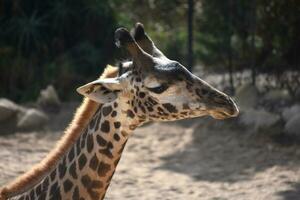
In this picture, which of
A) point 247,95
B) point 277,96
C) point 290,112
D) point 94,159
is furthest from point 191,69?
point 94,159

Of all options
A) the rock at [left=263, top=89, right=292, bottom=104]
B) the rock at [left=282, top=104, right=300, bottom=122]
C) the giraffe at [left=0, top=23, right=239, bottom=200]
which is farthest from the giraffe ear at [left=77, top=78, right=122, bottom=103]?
the rock at [left=263, top=89, right=292, bottom=104]

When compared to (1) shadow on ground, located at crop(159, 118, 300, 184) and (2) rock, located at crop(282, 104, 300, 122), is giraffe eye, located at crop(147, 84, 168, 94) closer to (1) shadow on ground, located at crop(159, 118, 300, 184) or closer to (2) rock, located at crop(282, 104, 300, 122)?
(1) shadow on ground, located at crop(159, 118, 300, 184)

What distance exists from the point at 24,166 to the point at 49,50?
5.69 m

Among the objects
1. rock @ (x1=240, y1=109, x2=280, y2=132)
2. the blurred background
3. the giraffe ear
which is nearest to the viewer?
the giraffe ear

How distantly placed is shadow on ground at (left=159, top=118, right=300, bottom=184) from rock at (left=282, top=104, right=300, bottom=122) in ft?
1.81

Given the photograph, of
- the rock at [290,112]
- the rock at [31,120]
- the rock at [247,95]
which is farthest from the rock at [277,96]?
the rock at [31,120]

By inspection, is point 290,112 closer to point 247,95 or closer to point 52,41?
point 247,95

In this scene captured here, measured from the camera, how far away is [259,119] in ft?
27.9

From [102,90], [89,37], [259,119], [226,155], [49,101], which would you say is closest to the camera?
[102,90]

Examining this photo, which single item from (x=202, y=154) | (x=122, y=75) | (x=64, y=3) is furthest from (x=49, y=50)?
(x=122, y=75)

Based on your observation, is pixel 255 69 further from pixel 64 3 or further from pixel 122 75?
pixel 122 75

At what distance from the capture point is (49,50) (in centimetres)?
1263

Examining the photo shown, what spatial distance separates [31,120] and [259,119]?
3277 millimetres

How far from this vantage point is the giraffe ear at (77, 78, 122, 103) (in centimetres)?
326
